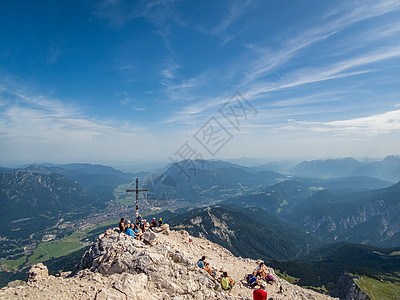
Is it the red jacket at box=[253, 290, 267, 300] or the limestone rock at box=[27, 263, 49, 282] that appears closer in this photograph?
the red jacket at box=[253, 290, 267, 300]

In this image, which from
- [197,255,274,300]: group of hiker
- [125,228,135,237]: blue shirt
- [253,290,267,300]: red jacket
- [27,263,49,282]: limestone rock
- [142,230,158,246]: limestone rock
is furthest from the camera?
[142,230,158,246]: limestone rock

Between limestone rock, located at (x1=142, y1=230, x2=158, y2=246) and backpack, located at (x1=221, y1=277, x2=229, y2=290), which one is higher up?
limestone rock, located at (x1=142, y1=230, x2=158, y2=246)

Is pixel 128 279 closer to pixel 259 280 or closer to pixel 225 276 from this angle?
pixel 225 276

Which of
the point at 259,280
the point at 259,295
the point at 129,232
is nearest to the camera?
the point at 259,295

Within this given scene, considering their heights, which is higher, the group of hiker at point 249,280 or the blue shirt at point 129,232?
the blue shirt at point 129,232

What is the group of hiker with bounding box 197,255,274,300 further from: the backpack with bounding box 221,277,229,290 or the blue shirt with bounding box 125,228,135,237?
the blue shirt with bounding box 125,228,135,237

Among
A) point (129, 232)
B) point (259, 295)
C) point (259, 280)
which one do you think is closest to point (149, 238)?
point (129, 232)

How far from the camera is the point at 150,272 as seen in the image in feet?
52.3

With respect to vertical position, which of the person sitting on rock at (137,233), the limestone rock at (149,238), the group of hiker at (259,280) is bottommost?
the group of hiker at (259,280)

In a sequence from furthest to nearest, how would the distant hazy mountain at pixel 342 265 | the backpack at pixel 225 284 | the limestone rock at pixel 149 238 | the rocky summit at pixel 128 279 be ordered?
the distant hazy mountain at pixel 342 265 → the limestone rock at pixel 149 238 → the backpack at pixel 225 284 → the rocky summit at pixel 128 279

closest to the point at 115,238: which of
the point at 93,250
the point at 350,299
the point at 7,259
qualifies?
the point at 93,250

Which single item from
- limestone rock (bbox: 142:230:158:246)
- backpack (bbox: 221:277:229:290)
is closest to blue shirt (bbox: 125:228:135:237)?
limestone rock (bbox: 142:230:158:246)

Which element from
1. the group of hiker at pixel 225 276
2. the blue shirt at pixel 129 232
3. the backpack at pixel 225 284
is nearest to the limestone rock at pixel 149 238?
the group of hiker at pixel 225 276

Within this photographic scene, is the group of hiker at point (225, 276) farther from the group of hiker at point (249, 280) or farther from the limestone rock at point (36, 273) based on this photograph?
the limestone rock at point (36, 273)
